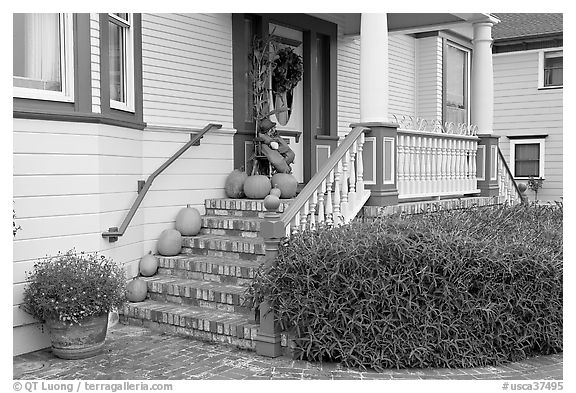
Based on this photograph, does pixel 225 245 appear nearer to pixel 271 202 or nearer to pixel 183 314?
pixel 183 314

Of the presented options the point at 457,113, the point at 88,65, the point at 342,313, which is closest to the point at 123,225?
the point at 88,65

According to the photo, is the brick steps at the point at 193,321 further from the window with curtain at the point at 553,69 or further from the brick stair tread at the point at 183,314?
the window with curtain at the point at 553,69

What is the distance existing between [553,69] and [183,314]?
1355cm

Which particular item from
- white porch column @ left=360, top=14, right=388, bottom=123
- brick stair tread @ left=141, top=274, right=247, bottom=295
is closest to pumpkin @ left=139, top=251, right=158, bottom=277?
brick stair tread @ left=141, top=274, right=247, bottom=295

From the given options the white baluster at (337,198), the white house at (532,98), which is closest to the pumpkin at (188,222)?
the white baluster at (337,198)

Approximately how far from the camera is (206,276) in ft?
23.0

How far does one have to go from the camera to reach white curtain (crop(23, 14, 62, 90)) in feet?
19.2

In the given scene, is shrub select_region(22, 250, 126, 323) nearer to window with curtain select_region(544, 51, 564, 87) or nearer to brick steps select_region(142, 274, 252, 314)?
brick steps select_region(142, 274, 252, 314)

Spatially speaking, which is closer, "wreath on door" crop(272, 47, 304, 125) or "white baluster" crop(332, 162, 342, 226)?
"white baluster" crop(332, 162, 342, 226)

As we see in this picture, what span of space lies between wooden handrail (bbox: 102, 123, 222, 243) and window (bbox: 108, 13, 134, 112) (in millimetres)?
790

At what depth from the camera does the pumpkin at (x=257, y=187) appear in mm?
8164

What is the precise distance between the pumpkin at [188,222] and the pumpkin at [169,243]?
17 centimetres

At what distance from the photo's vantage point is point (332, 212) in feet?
22.0

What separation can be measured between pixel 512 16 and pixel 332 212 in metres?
13.8
